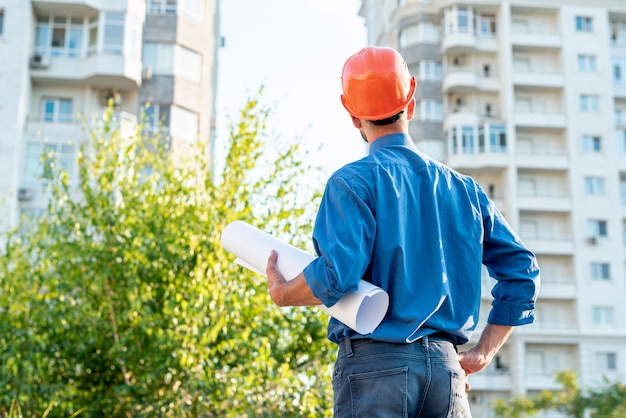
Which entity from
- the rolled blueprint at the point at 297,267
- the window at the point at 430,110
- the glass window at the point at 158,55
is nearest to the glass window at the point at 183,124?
the glass window at the point at 158,55

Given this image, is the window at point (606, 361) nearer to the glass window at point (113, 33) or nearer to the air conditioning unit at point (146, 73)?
the air conditioning unit at point (146, 73)

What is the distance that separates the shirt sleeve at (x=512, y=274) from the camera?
260 cm

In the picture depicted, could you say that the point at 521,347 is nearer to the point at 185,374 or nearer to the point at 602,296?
the point at 602,296

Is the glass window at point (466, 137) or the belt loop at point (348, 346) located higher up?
the glass window at point (466, 137)

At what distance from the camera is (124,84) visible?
3281cm

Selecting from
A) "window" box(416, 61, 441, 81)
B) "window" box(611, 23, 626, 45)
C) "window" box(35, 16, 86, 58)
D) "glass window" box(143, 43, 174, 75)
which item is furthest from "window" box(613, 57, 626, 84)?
"window" box(35, 16, 86, 58)

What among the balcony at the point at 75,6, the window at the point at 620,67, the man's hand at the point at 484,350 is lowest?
the man's hand at the point at 484,350

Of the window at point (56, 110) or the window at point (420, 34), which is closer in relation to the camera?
the window at point (56, 110)

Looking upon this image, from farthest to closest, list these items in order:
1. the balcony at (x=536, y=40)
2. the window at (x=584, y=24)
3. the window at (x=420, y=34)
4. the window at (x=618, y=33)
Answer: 1. the window at (x=618, y=33)
2. the window at (x=584, y=24)
3. the window at (x=420, y=34)
4. the balcony at (x=536, y=40)

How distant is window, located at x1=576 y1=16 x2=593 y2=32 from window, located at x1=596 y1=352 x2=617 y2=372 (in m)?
15.8

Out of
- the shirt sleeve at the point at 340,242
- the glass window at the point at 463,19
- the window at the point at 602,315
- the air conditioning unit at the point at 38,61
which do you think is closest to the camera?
the shirt sleeve at the point at 340,242

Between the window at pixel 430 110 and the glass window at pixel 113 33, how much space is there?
16.2m

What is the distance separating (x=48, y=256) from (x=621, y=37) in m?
38.9

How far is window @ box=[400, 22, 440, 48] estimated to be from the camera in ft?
146
